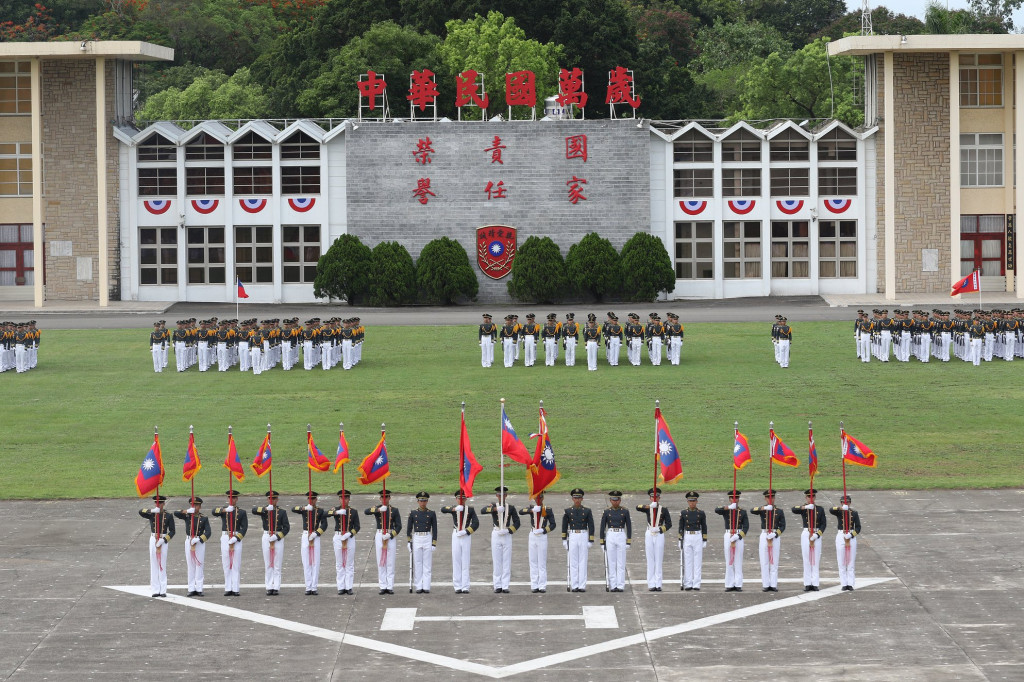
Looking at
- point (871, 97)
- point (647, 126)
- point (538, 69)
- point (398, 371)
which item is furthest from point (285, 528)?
point (538, 69)

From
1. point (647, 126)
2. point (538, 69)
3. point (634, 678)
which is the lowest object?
point (634, 678)

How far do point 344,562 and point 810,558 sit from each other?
6089 mm

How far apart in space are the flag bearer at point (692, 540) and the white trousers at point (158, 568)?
6763mm

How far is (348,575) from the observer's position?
19578 mm

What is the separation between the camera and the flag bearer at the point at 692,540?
1939 centimetres

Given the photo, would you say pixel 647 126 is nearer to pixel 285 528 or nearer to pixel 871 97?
pixel 871 97

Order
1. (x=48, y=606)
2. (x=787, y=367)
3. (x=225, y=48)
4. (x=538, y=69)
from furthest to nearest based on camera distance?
(x=225, y=48) < (x=538, y=69) < (x=787, y=367) < (x=48, y=606)

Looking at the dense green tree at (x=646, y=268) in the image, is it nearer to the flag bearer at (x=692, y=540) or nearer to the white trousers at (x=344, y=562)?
the flag bearer at (x=692, y=540)

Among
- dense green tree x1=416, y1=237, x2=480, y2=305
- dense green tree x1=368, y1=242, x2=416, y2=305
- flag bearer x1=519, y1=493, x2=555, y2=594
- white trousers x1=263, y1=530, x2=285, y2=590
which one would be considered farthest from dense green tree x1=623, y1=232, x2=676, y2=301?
white trousers x1=263, y1=530, x2=285, y2=590

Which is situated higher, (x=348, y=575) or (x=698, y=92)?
(x=698, y=92)

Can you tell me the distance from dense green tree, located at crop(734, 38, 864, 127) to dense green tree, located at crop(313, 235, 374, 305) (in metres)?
32.0

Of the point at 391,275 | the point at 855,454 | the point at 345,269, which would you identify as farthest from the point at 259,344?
the point at 855,454

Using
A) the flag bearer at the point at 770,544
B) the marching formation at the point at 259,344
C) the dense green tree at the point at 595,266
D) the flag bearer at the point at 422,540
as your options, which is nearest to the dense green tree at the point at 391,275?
the dense green tree at the point at 595,266

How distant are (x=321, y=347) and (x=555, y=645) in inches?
1079
